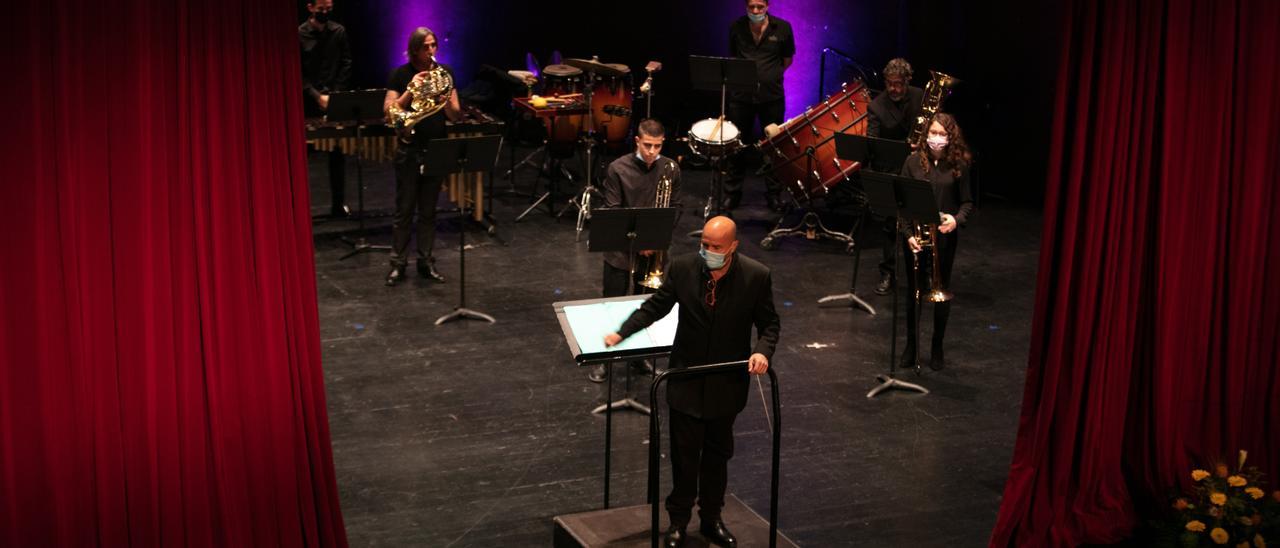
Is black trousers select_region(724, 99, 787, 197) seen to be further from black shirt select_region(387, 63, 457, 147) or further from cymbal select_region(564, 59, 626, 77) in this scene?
black shirt select_region(387, 63, 457, 147)

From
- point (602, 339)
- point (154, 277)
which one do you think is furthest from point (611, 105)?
point (154, 277)

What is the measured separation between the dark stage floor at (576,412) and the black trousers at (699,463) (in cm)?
66

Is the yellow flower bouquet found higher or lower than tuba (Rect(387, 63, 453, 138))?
lower

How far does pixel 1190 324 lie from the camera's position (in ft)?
17.9

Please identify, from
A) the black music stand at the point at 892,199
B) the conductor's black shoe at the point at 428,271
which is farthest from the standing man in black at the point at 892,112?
the conductor's black shoe at the point at 428,271

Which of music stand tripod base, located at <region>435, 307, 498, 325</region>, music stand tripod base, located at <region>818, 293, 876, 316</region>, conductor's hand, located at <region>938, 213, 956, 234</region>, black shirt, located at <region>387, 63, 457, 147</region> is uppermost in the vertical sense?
black shirt, located at <region>387, 63, 457, 147</region>

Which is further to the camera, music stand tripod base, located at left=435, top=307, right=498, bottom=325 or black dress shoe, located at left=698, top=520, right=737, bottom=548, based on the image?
music stand tripod base, located at left=435, top=307, right=498, bottom=325

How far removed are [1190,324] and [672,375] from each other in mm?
2209

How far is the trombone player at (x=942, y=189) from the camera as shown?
25.1 ft

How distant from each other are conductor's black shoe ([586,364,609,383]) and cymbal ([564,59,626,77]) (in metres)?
3.94

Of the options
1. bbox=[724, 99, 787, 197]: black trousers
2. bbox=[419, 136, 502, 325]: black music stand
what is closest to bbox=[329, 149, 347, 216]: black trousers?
bbox=[419, 136, 502, 325]: black music stand

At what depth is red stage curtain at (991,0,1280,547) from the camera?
517cm

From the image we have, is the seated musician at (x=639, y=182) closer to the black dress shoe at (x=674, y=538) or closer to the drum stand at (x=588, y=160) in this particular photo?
the black dress shoe at (x=674, y=538)

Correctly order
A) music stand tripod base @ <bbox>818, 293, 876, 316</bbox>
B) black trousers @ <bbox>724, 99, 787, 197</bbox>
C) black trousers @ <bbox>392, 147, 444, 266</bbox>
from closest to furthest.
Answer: music stand tripod base @ <bbox>818, 293, 876, 316</bbox>
black trousers @ <bbox>392, 147, 444, 266</bbox>
black trousers @ <bbox>724, 99, 787, 197</bbox>
